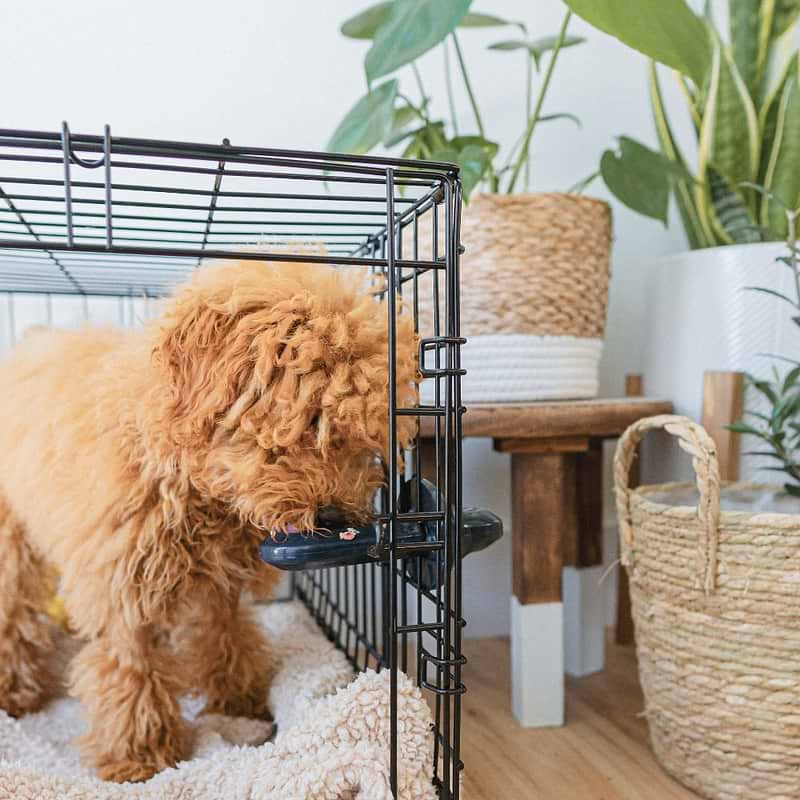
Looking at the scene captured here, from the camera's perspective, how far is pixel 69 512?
0.87m

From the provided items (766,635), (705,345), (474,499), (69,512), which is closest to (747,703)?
(766,635)

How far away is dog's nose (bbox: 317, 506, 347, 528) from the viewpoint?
0.71 m

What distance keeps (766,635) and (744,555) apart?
0.31 feet

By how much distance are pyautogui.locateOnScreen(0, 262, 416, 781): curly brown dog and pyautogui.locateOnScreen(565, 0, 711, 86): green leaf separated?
1.52 ft

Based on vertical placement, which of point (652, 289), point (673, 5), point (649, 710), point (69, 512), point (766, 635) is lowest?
point (649, 710)

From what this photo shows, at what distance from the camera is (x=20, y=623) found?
1.12 meters

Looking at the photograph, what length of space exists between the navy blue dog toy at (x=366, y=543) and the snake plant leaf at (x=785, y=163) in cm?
76

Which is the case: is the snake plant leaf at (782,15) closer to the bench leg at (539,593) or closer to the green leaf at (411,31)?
the green leaf at (411,31)

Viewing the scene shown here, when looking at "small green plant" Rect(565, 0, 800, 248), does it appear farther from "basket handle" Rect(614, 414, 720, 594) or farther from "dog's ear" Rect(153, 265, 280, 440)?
"dog's ear" Rect(153, 265, 280, 440)

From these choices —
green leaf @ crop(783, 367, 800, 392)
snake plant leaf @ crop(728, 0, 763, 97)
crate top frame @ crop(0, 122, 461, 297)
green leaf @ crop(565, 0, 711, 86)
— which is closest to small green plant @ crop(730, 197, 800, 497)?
green leaf @ crop(783, 367, 800, 392)

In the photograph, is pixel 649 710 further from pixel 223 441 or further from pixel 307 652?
pixel 223 441

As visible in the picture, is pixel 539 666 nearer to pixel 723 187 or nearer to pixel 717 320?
pixel 717 320

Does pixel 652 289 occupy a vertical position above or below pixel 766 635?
above

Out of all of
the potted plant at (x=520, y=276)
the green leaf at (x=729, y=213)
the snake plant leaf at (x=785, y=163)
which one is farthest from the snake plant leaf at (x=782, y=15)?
the potted plant at (x=520, y=276)
